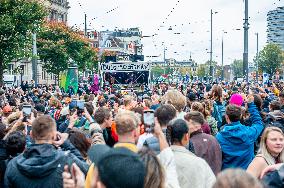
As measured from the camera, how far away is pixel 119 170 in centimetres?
290

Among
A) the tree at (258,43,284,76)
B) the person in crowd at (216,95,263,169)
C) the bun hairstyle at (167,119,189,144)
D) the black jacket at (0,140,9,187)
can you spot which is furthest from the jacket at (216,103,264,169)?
the tree at (258,43,284,76)

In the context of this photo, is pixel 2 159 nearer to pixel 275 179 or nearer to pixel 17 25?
pixel 275 179

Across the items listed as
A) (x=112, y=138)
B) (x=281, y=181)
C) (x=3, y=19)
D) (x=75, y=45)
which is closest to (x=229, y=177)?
(x=281, y=181)

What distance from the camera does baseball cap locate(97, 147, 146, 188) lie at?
2900 mm

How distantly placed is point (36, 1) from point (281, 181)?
29695 millimetres

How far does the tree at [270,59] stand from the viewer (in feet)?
286

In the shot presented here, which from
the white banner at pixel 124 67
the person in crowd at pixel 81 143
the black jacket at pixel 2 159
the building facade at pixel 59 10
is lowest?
the black jacket at pixel 2 159

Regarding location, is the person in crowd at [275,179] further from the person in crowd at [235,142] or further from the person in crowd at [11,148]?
the person in crowd at [235,142]

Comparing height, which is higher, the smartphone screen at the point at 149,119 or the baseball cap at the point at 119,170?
the smartphone screen at the point at 149,119

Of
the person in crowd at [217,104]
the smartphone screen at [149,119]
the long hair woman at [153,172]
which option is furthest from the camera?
the person in crowd at [217,104]

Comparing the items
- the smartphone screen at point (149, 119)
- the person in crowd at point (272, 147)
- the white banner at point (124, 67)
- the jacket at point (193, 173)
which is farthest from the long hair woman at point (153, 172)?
the white banner at point (124, 67)

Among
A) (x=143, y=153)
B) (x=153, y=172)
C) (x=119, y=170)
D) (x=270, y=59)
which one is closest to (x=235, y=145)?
(x=143, y=153)

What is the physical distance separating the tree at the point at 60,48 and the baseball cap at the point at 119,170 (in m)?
51.6

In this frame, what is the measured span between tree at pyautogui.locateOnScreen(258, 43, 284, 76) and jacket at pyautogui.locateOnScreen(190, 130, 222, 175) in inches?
3180
